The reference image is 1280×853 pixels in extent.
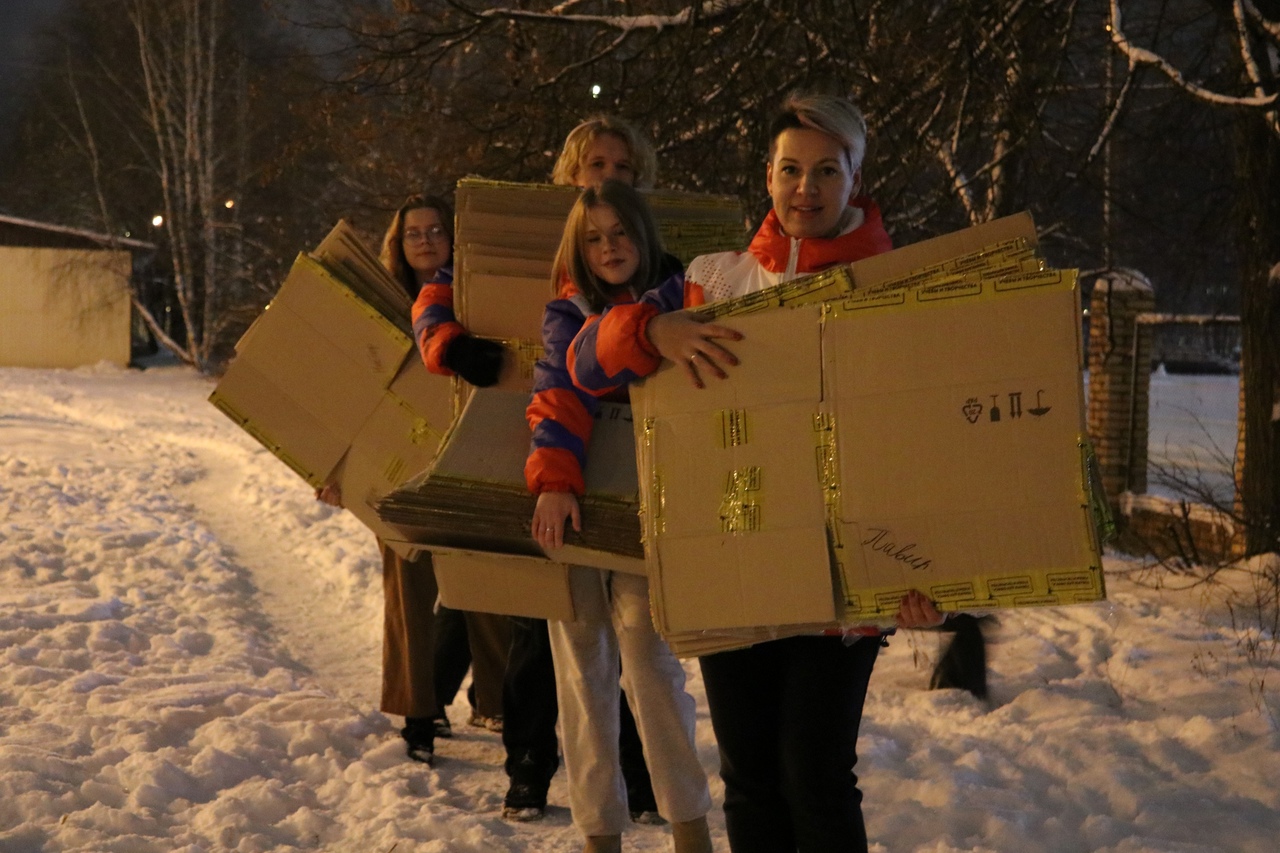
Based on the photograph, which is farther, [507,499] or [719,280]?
[507,499]

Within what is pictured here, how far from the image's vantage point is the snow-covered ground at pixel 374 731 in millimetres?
3902

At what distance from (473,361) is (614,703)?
1.07 metres

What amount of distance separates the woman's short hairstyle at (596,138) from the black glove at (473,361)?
60cm

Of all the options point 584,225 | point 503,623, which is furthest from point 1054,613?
point 584,225

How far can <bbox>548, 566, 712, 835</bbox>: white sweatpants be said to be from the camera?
11.6 ft

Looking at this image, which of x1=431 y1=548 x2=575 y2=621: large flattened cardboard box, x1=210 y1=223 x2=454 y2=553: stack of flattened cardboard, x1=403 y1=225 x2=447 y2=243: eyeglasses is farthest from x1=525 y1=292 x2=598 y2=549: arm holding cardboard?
x1=403 y1=225 x2=447 y2=243: eyeglasses

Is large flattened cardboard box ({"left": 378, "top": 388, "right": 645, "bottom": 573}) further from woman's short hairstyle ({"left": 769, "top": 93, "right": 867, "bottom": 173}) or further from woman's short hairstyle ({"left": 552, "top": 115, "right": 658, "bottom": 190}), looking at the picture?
woman's short hairstyle ({"left": 552, "top": 115, "right": 658, "bottom": 190})

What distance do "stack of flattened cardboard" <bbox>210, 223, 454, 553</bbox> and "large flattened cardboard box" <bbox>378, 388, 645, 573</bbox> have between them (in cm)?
98

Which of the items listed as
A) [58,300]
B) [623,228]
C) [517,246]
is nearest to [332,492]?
[517,246]

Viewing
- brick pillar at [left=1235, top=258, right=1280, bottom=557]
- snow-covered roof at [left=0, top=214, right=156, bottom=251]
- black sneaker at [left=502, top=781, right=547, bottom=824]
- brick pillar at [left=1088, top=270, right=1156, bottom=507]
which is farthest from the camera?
snow-covered roof at [left=0, top=214, right=156, bottom=251]

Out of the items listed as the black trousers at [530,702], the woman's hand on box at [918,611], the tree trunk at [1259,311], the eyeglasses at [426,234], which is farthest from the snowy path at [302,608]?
the tree trunk at [1259,311]

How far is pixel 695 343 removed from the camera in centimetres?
268

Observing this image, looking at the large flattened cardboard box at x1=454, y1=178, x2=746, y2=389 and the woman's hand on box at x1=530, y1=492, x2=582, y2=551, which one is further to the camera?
the large flattened cardboard box at x1=454, y1=178, x2=746, y2=389

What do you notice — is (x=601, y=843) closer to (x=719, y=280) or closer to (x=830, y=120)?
(x=719, y=280)
